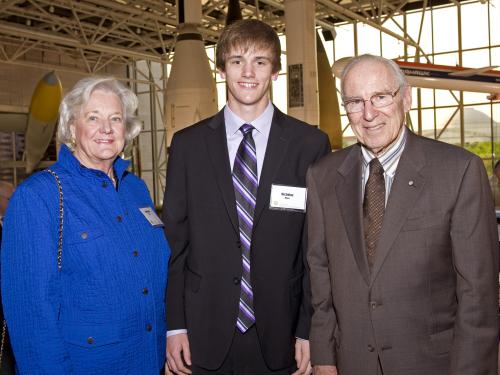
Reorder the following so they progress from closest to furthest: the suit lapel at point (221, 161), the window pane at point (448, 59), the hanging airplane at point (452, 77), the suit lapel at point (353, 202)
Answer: the suit lapel at point (353, 202)
the suit lapel at point (221, 161)
the hanging airplane at point (452, 77)
the window pane at point (448, 59)

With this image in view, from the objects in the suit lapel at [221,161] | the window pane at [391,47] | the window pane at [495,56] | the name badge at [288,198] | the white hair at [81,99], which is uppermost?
the window pane at [391,47]

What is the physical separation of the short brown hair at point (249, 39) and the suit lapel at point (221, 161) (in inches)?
10.9

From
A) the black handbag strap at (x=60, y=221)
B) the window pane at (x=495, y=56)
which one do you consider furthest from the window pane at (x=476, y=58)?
the black handbag strap at (x=60, y=221)

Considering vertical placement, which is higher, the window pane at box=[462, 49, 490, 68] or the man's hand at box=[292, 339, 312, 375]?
the window pane at box=[462, 49, 490, 68]

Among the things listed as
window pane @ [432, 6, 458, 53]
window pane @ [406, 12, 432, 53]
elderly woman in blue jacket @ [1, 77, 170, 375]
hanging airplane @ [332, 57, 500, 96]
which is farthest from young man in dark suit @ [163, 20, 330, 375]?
window pane @ [406, 12, 432, 53]

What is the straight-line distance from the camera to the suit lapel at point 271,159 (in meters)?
2.15

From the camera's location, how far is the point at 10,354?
111 inches

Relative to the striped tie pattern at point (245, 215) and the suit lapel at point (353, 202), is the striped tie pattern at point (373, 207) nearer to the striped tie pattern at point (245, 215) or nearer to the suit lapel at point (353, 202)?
the suit lapel at point (353, 202)

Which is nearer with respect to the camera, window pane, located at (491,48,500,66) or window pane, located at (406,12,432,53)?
window pane, located at (491,48,500,66)

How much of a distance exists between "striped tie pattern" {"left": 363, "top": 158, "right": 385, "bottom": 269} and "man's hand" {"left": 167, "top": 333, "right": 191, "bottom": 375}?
3.00ft

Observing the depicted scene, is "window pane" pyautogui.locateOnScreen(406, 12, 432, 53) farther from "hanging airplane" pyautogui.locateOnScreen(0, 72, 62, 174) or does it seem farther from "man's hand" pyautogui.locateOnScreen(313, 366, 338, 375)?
"man's hand" pyautogui.locateOnScreen(313, 366, 338, 375)

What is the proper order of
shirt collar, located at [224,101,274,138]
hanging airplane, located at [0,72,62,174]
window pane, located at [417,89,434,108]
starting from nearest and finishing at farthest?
shirt collar, located at [224,101,274,138] < hanging airplane, located at [0,72,62,174] < window pane, located at [417,89,434,108]

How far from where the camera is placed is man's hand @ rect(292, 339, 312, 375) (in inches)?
86.2

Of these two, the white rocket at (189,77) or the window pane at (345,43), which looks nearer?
the white rocket at (189,77)
